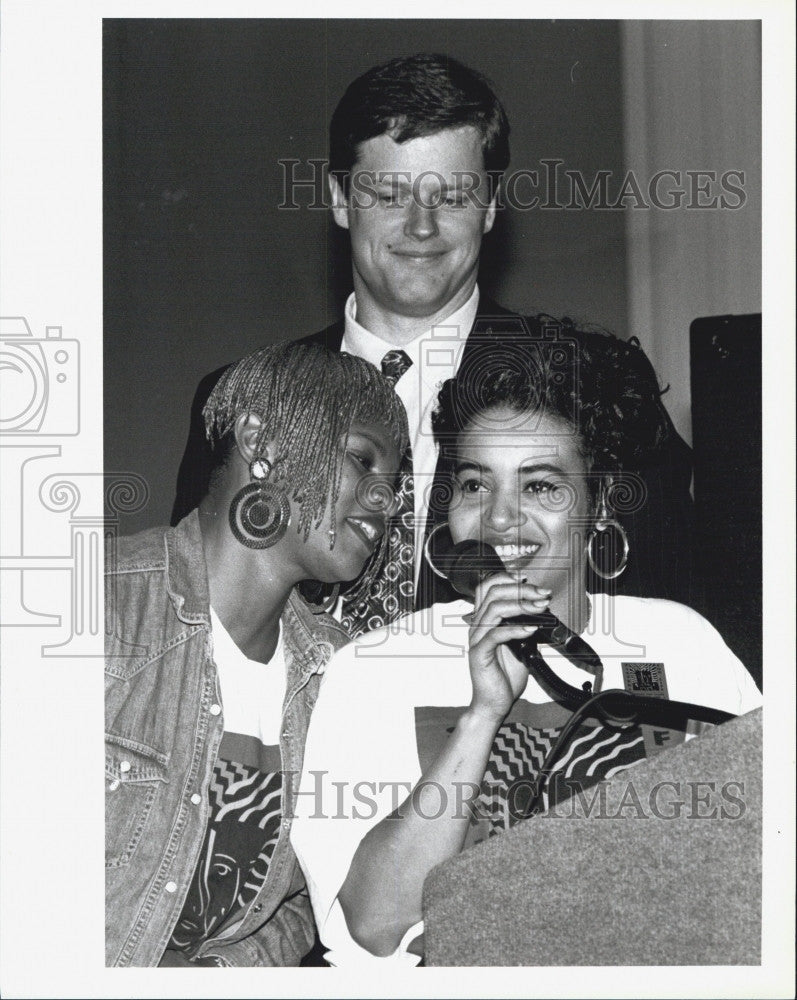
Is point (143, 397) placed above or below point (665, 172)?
below

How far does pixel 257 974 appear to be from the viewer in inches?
98.7

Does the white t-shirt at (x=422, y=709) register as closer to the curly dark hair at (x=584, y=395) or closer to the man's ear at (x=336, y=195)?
the curly dark hair at (x=584, y=395)

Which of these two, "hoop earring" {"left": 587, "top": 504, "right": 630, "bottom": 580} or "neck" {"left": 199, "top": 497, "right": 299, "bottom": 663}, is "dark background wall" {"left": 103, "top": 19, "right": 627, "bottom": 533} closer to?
"neck" {"left": 199, "top": 497, "right": 299, "bottom": 663}

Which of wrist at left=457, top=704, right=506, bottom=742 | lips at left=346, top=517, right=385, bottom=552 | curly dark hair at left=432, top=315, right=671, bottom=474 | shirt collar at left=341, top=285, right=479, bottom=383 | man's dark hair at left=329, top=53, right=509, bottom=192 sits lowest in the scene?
wrist at left=457, top=704, right=506, bottom=742

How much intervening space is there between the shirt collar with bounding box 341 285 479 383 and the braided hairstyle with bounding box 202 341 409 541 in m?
0.03

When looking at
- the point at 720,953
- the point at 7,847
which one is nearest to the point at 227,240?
the point at 7,847

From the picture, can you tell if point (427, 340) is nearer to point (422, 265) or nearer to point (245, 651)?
point (422, 265)

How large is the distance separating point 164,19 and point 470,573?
1304mm

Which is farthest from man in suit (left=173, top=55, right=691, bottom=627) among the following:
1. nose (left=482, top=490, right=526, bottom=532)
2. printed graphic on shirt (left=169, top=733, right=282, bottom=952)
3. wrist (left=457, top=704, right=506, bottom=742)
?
printed graphic on shirt (left=169, top=733, right=282, bottom=952)

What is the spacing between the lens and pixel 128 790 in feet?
8.30

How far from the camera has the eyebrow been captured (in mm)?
2500

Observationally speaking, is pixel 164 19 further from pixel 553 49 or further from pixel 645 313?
pixel 645 313
